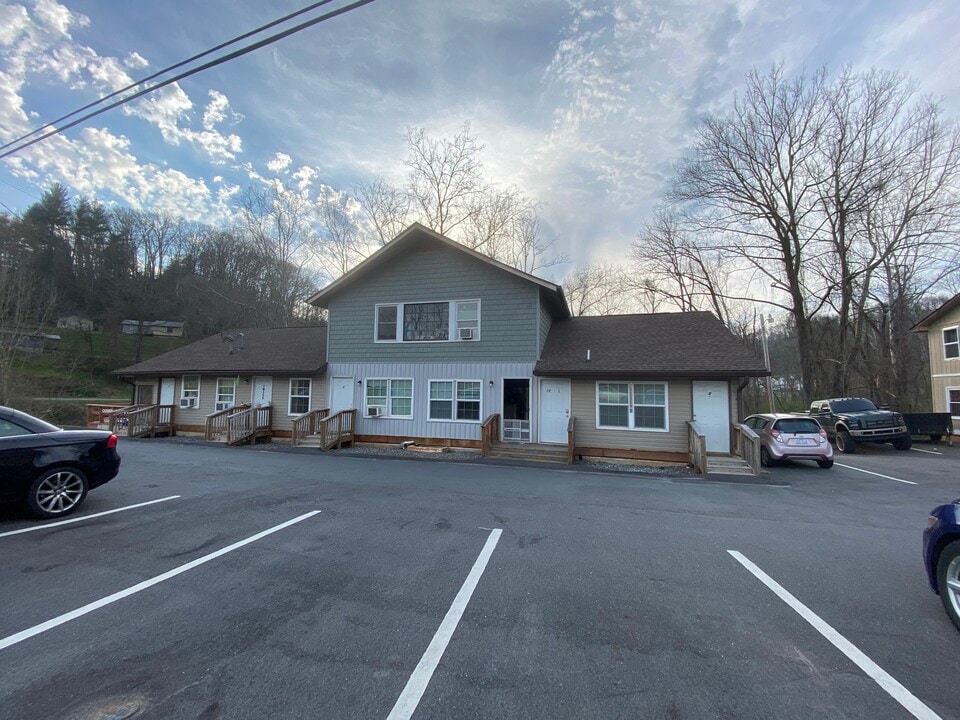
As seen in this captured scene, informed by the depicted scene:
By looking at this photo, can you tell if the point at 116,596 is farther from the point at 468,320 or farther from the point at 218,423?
the point at 218,423

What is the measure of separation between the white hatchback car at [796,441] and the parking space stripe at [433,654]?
11.2m

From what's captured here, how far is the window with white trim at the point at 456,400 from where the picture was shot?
14758 millimetres

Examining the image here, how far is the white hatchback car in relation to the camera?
1169 centimetres

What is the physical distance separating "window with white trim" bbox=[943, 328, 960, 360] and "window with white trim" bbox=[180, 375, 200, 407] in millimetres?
32599

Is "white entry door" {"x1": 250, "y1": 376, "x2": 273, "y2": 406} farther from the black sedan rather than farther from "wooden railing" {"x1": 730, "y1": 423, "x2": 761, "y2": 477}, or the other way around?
"wooden railing" {"x1": 730, "y1": 423, "x2": 761, "y2": 477}

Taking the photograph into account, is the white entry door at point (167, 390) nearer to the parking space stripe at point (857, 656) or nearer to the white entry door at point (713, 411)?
the white entry door at point (713, 411)

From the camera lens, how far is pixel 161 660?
270 centimetres

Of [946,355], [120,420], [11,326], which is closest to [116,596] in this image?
[120,420]

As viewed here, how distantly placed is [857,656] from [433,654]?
9.19ft

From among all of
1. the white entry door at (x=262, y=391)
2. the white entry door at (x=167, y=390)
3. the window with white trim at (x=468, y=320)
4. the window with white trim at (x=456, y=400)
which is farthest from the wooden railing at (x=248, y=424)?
the window with white trim at (x=468, y=320)

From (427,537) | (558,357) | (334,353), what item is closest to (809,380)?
(558,357)

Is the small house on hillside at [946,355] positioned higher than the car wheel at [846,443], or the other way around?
the small house on hillside at [946,355]

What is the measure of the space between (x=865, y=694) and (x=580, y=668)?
1594mm

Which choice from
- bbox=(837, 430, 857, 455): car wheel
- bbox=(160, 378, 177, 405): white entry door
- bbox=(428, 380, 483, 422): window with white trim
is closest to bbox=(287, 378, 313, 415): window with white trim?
bbox=(428, 380, 483, 422): window with white trim
